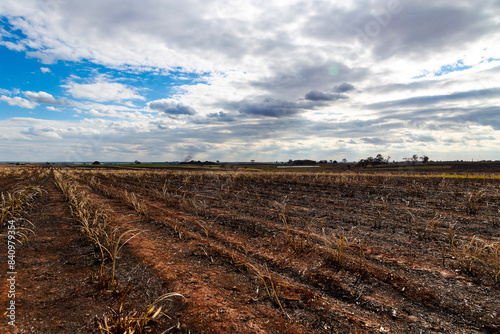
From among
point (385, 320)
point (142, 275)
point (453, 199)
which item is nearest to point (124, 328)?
point (142, 275)

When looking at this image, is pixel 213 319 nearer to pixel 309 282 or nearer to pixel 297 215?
pixel 309 282

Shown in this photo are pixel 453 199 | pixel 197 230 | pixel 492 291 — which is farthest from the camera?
pixel 453 199

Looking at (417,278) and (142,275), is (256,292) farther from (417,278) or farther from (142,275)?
(417,278)

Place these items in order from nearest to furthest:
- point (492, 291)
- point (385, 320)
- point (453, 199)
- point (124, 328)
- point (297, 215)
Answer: point (124, 328), point (385, 320), point (492, 291), point (297, 215), point (453, 199)

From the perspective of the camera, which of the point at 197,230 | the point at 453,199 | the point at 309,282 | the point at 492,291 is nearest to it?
the point at 492,291

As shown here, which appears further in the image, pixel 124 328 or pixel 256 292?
pixel 256 292

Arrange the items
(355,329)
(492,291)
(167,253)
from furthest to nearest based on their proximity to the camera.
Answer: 1. (167,253)
2. (492,291)
3. (355,329)

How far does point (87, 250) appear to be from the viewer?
17.0ft

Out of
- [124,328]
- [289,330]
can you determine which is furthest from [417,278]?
[124,328]

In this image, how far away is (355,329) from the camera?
2.80 meters

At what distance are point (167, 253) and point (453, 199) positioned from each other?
42.0 ft

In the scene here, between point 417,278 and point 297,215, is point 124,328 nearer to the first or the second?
point 417,278

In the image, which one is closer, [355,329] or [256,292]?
[355,329]

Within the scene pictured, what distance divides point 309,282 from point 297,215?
4.89m
